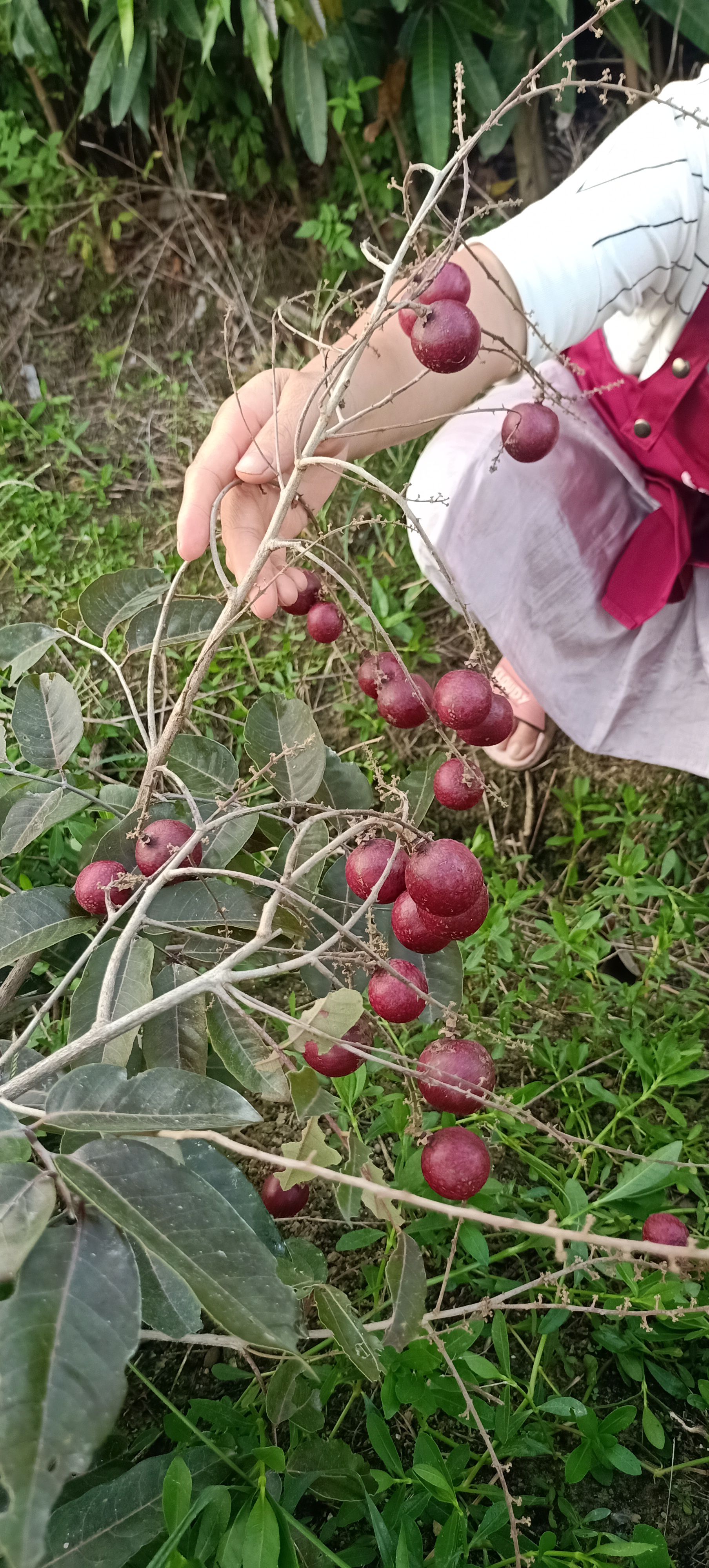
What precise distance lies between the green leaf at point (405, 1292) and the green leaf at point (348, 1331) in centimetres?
3

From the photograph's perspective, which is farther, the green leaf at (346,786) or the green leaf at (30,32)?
the green leaf at (30,32)

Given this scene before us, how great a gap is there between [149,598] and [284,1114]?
0.78 metres

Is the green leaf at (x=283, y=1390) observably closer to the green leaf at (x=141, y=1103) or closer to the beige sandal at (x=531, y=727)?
the green leaf at (x=141, y=1103)

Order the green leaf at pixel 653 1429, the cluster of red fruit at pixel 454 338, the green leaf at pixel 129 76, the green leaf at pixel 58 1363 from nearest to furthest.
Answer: the green leaf at pixel 58 1363 < the cluster of red fruit at pixel 454 338 < the green leaf at pixel 653 1429 < the green leaf at pixel 129 76

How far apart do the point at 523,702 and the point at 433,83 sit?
1.41 metres

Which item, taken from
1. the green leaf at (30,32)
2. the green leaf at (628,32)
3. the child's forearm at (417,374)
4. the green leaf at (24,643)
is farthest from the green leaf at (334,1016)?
the green leaf at (30,32)

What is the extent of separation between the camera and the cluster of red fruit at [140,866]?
74cm

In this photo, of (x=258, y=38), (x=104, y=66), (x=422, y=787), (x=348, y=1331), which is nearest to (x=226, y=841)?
(x=422, y=787)

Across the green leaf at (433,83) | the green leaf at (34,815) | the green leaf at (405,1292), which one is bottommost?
the green leaf at (405,1292)

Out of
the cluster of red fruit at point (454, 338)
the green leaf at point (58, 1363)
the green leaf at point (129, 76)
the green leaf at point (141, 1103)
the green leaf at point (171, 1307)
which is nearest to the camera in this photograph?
the green leaf at point (58, 1363)

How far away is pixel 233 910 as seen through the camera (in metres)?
0.77

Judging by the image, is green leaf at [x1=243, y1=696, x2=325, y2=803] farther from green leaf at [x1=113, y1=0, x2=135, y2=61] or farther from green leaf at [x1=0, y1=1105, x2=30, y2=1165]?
green leaf at [x1=113, y1=0, x2=135, y2=61]

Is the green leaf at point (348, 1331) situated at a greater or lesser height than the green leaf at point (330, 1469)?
greater

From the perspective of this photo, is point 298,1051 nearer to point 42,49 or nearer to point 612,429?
point 612,429
